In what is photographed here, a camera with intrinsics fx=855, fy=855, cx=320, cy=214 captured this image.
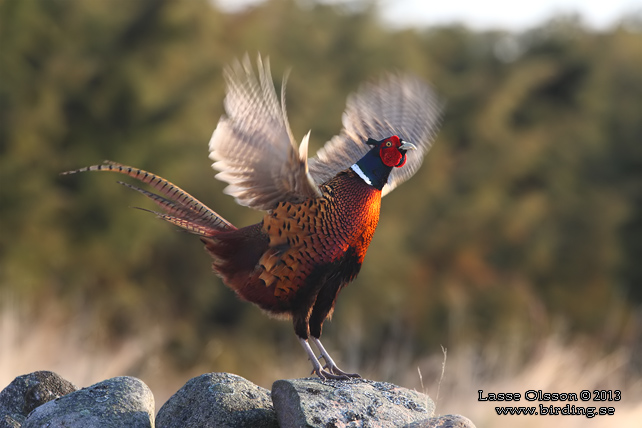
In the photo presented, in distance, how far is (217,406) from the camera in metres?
4.05

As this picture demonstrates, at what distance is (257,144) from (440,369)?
21.8 feet

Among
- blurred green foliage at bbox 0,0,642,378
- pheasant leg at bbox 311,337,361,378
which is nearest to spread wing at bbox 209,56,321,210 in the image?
pheasant leg at bbox 311,337,361,378

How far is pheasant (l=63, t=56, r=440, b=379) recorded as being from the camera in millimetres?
4066

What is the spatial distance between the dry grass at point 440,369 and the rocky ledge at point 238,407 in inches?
98.8

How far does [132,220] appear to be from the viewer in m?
13.5

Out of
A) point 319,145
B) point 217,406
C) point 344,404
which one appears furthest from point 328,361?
point 319,145

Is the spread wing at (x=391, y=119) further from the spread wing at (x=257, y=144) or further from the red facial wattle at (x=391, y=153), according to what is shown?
the spread wing at (x=257, y=144)

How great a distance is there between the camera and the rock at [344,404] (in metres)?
3.80

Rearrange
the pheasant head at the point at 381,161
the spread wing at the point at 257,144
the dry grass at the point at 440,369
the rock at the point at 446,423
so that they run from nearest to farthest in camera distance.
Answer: the rock at the point at 446,423 < the spread wing at the point at 257,144 < the pheasant head at the point at 381,161 < the dry grass at the point at 440,369

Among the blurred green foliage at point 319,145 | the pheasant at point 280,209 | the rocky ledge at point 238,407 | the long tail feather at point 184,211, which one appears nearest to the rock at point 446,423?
the rocky ledge at point 238,407

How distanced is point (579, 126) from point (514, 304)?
6.05m

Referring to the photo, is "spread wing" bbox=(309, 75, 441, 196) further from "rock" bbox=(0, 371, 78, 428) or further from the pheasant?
"rock" bbox=(0, 371, 78, 428)

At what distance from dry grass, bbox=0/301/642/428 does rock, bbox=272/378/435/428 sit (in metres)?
2.45

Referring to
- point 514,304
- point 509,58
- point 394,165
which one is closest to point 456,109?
point 509,58
